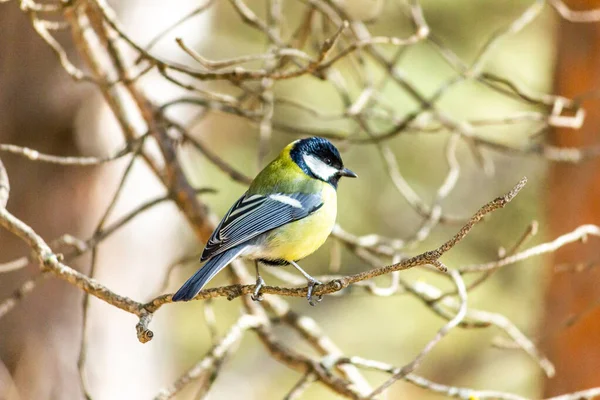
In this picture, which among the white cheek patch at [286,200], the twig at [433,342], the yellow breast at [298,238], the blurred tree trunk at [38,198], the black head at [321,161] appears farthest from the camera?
the blurred tree trunk at [38,198]

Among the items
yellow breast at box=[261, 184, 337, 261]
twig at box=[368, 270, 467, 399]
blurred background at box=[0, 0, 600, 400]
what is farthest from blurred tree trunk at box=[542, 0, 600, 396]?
yellow breast at box=[261, 184, 337, 261]

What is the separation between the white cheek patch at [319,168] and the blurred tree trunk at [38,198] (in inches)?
54.2

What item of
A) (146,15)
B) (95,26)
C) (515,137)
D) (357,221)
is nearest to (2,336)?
(95,26)

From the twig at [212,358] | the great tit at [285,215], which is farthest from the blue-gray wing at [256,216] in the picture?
the twig at [212,358]

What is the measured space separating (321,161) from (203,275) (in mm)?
1009

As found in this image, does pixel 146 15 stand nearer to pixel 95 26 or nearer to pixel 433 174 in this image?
pixel 95 26

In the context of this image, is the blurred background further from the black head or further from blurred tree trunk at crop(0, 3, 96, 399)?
the black head

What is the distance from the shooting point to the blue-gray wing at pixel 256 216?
8.13 feet

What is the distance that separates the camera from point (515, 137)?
659 cm

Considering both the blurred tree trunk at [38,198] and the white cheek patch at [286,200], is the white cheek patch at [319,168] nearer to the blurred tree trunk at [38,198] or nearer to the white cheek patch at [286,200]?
the white cheek patch at [286,200]

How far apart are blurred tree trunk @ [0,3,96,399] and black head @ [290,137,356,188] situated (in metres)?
1.35

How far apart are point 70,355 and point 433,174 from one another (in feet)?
12.7

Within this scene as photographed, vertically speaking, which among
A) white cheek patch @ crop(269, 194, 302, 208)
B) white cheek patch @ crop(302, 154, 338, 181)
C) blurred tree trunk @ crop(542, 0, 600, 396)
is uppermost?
blurred tree trunk @ crop(542, 0, 600, 396)

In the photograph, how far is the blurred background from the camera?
3.71m
